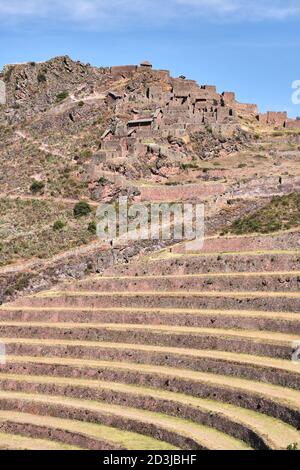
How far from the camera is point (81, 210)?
54.7 meters

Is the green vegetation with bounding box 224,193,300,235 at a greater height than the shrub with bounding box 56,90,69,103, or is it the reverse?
the shrub with bounding box 56,90,69,103

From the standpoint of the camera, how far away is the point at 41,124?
71.2 metres

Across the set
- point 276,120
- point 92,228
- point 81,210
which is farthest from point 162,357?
point 276,120

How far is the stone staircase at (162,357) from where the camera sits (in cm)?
Answer: 2555

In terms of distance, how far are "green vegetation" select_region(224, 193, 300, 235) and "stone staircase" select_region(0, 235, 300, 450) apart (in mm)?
3381

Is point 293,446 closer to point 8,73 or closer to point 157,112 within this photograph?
point 157,112

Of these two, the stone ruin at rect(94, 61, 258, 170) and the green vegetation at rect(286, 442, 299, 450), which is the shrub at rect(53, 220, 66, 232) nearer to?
the stone ruin at rect(94, 61, 258, 170)

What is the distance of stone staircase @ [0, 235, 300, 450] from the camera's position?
25.5m

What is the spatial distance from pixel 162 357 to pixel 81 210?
25.6 meters

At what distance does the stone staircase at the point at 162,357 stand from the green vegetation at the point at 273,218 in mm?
3381

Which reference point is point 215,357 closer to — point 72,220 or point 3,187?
point 72,220

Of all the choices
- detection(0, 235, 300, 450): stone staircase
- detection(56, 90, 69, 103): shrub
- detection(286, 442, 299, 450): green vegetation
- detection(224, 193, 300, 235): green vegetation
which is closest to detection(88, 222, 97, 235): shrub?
detection(224, 193, 300, 235): green vegetation

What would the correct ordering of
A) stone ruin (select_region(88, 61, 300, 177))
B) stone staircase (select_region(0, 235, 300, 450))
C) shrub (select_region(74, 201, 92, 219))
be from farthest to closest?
1. stone ruin (select_region(88, 61, 300, 177))
2. shrub (select_region(74, 201, 92, 219))
3. stone staircase (select_region(0, 235, 300, 450))

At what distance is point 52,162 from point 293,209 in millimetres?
26001
